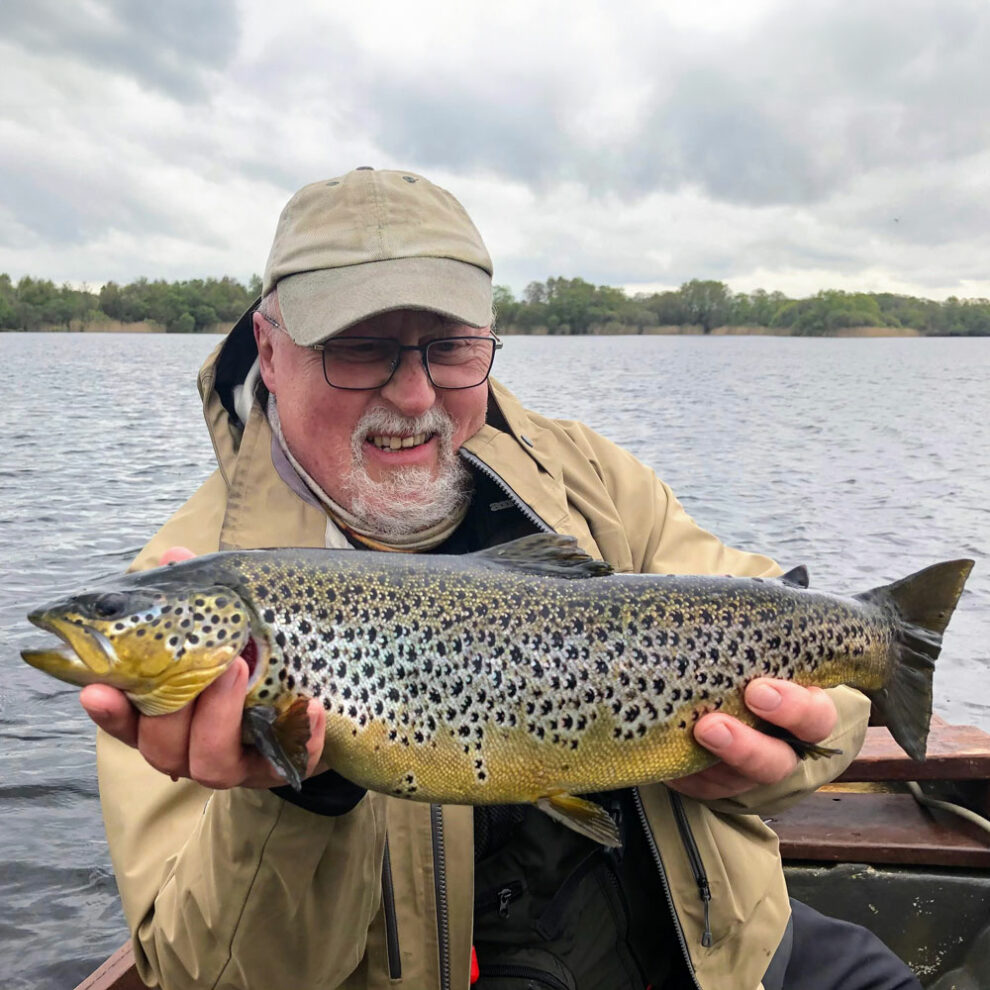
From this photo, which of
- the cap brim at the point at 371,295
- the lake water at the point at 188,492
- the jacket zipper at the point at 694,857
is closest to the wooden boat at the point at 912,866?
the jacket zipper at the point at 694,857

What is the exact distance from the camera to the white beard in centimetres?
339

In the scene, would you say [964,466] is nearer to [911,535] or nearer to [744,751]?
[911,535]

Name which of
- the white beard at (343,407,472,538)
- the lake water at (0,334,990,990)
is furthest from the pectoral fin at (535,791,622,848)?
the lake water at (0,334,990,990)

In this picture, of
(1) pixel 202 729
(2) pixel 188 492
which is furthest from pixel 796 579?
(2) pixel 188 492

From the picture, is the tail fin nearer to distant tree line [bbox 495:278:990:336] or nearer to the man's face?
the man's face

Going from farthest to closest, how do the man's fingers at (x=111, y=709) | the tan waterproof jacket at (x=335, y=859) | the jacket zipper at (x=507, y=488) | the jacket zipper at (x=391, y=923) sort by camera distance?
the jacket zipper at (x=507, y=488) → the jacket zipper at (x=391, y=923) → the tan waterproof jacket at (x=335, y=859) → the man's fingers at (x=111, y=709)

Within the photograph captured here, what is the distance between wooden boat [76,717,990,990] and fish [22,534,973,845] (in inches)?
90.7

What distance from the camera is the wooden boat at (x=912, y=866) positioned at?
171 inches

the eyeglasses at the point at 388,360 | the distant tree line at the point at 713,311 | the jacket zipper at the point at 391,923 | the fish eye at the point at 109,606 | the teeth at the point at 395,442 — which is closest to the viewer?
the fish eye at the point at 109,606

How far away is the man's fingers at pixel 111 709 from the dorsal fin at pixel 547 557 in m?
1.01

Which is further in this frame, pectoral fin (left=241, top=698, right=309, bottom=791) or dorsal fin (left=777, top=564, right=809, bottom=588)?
dorsal fin (left=777, top=564, right=809, bottom=588)

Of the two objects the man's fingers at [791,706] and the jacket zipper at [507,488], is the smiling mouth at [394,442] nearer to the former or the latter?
the jacket zipper at [507,488]

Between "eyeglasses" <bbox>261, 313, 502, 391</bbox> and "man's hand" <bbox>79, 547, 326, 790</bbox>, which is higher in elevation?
"eyeglasses" <bbox>261, 313, 502, 391</bbox>

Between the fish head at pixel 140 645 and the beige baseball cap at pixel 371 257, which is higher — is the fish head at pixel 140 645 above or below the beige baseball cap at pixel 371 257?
below
